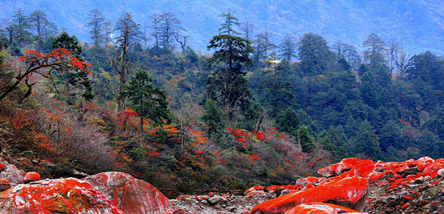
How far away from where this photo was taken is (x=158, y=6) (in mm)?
114375

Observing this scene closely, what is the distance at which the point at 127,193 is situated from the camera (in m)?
6.42

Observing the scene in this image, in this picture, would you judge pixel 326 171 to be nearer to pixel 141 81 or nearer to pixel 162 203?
pixel 162 203

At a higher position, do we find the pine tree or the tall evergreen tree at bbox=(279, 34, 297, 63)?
the tall evergreen tree at bbox=(279, 34, 297, 63)

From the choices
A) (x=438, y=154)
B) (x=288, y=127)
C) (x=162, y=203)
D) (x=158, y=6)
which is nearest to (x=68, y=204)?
(x=162, y=203)

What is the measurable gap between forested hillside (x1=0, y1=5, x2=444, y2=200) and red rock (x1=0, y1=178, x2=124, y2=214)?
15.5 feet

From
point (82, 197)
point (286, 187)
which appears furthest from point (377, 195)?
point (286, 187)

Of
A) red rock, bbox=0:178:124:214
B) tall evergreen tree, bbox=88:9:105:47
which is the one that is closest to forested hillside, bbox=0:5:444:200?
tall evergreen tree, bbox=88:9:105:47

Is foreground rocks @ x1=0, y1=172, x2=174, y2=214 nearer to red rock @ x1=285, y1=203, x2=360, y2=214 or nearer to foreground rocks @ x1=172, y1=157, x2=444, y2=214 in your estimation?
foreground rocks @ x1=172, y1=157, x2=444, y2=214

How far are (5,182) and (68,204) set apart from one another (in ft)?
4.12

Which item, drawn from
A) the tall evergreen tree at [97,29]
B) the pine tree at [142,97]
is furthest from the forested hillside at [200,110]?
the tall evergreen tree at [97,29]

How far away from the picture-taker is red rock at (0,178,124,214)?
161 inches

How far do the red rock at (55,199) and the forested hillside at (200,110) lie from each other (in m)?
4.72

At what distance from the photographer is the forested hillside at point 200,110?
11367mm

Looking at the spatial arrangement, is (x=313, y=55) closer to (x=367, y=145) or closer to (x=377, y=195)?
(x=367, y=145)
